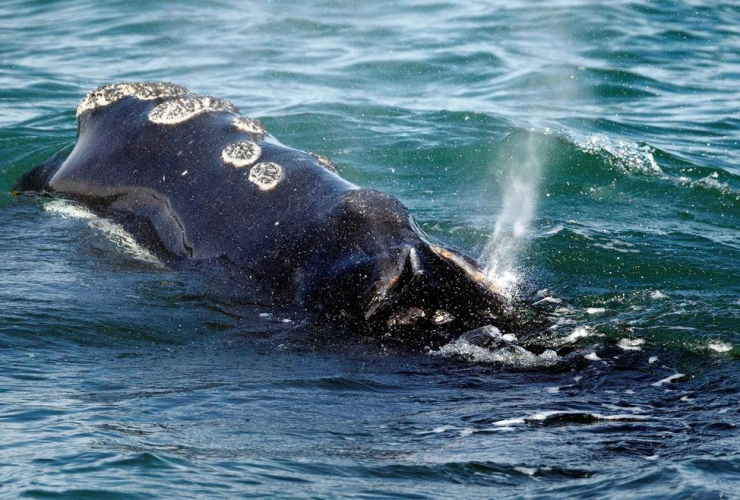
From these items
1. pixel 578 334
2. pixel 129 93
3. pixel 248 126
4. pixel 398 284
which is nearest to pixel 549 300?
pixel 578 334

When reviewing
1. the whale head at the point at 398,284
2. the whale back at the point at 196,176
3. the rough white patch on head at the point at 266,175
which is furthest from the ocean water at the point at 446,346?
the rough white patch on head at the point at 266,175

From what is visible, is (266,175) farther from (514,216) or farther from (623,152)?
(623,152)

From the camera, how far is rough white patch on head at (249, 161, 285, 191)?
8227mm

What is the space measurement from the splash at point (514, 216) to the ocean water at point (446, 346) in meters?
0.04

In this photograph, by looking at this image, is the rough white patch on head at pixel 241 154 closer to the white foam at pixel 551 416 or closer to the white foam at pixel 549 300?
the white foam at pixel 549 300

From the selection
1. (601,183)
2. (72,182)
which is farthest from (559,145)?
(72,182)

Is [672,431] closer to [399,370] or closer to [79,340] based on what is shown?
[399,370]

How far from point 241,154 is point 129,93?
151 centimetres

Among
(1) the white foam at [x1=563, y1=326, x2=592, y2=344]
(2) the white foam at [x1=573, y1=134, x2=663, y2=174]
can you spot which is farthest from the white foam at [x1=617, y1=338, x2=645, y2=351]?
(2) the white foam at [x1=573, y1=134, x2=663, y2=174]

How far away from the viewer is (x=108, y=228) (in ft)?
30.3

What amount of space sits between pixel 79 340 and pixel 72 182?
2583mm

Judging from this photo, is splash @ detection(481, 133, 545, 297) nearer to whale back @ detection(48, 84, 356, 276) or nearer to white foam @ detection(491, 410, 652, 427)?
whale back @ detection(48, 84, 356, 276)

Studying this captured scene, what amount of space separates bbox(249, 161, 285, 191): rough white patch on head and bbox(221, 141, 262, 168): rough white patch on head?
0.41 ft

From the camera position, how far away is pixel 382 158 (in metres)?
13.8
